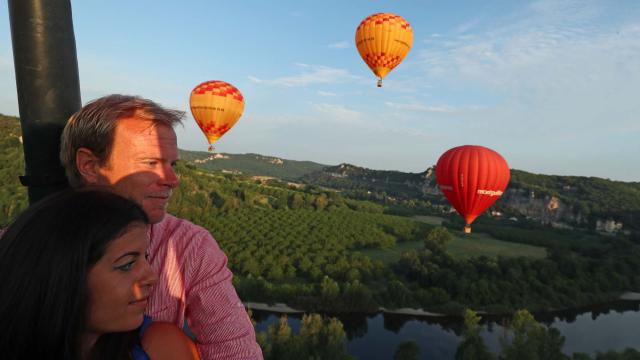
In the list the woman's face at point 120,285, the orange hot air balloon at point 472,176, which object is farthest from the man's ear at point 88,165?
the orange hot air balloon at point 472,176

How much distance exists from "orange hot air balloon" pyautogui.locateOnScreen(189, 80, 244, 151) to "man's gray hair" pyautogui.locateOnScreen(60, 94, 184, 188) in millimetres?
23774

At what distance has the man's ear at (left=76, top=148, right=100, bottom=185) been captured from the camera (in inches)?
63.7

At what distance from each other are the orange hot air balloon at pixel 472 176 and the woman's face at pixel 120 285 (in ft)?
68.2

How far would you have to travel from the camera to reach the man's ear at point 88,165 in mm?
1617

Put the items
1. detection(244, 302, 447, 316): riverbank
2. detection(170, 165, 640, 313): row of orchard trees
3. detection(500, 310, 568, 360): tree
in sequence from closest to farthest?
detection(500, 310, 568, 360): tree < detection(244, 302, 447, 316): riverbank < detection(170, 165, 640, 313): row of orchard trees

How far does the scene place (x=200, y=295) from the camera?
62.9 inches

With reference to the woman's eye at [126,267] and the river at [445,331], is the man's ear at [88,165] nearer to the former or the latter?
the woman's eye at [126,267]

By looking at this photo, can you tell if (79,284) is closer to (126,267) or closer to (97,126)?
(126,267)

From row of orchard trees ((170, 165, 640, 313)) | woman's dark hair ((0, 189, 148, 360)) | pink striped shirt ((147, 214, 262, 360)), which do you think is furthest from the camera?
row of orchard trees ((170, 165, 640, 313))

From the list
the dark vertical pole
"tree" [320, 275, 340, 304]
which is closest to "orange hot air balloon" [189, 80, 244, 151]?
"tree" [320, 275, 340, 304]

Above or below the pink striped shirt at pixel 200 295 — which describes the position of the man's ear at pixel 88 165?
above

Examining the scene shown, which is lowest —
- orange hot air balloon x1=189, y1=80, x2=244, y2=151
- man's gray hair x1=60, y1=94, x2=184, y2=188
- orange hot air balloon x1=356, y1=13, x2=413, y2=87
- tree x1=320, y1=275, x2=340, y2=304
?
tree x1=320, y1=275, x2=340, y2=304

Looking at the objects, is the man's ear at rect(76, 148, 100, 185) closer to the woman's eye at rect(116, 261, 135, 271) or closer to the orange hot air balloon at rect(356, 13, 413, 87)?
the woman's eye at rect(116, 261, 135, 271)

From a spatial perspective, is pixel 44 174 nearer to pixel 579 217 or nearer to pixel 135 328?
pixel 135 328
